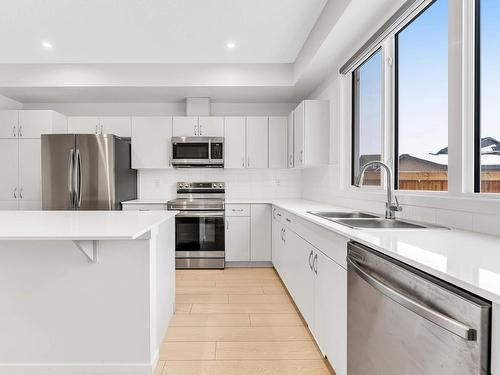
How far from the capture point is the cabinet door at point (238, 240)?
3.97m

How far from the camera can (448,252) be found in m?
1.05

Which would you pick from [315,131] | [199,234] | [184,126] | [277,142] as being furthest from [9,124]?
[315,131]

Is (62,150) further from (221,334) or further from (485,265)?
(485,265)

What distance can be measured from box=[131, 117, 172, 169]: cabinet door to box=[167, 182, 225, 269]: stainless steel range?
0.72 meters

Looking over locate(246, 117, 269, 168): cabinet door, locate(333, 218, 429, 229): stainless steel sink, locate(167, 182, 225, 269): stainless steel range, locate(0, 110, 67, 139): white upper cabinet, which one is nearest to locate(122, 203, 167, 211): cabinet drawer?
locate(167, 182, 225, 269): stainless steel range

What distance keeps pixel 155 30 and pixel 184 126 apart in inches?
57.1

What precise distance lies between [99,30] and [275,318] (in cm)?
309

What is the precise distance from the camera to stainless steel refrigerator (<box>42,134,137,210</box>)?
363 centimetres

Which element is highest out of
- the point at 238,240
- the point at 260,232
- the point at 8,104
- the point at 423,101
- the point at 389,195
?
the point at 8,104

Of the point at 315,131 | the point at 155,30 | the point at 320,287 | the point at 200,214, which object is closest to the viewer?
the point at 320,287

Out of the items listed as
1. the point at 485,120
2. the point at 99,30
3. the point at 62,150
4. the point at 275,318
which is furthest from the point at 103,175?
the point at 485,120

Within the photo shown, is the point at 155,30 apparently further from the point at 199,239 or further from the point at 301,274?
the point at 301,274

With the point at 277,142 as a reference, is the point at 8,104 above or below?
above

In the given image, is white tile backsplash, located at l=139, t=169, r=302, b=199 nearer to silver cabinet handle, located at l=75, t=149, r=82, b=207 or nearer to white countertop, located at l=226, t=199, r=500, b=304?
silver cabinet handle, located at l=75, t=149, r=82, b=207
